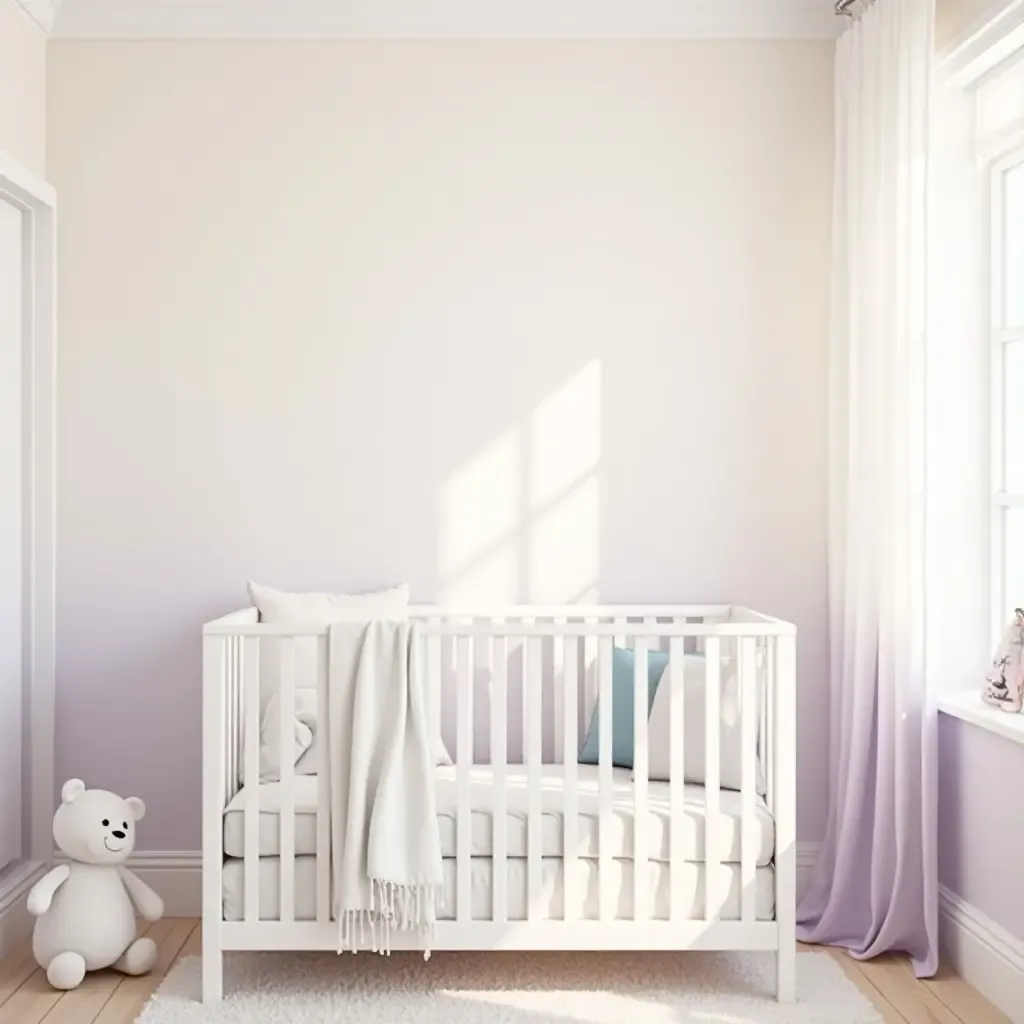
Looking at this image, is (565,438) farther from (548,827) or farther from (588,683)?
(548,827)

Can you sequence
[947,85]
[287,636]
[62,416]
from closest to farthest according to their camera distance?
1. [287,636]
2. [947,85]
3. [62,416]

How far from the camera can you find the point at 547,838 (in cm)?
266

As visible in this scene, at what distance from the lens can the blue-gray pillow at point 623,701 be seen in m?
3.03

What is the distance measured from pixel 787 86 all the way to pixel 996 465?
1188 millimetres

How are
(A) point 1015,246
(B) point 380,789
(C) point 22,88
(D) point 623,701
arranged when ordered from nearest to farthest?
(B) point 380,789
(A) point 1015,246
(D) point 623,701
(C) point 22,88

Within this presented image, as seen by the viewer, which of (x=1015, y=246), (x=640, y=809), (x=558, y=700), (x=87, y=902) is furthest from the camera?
(x=558, y=700)

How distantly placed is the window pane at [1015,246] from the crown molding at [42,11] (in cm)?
247

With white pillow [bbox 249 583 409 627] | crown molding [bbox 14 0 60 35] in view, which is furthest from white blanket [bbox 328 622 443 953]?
crown molding [bbox 14 0 60 35]

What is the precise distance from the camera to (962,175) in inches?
115

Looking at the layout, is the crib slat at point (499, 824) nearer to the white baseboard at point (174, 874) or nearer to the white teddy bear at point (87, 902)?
the white teddy bear at point (87, 902)

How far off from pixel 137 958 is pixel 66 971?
0.51ft

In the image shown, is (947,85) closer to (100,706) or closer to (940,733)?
(940,733)

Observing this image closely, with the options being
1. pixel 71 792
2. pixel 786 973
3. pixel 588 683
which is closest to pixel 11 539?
pixel 71 792

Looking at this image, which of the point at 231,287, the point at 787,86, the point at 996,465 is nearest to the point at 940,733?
the point at 996,465
